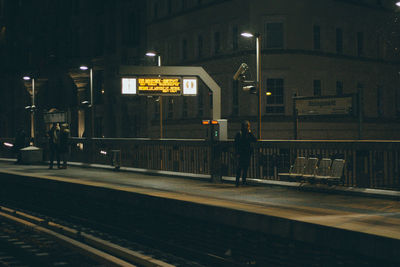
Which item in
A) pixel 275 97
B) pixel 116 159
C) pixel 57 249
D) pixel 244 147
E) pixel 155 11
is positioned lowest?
pixel 57 249

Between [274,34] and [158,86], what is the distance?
1909 cm

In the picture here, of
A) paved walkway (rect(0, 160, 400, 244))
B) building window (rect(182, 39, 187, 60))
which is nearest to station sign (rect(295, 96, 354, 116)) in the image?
paved walkway (rect(0, 160, 400, 244))

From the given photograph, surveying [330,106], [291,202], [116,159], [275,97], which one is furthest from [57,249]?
[275,97]

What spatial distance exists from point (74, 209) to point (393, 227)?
37.7 feet

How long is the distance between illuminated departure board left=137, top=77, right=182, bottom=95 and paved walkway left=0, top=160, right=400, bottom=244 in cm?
304

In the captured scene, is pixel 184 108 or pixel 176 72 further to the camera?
pixel 184 108

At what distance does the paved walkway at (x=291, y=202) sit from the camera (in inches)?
382

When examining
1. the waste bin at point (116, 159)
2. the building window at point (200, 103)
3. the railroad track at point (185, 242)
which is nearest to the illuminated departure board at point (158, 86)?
the waste bin at point (116, 159)

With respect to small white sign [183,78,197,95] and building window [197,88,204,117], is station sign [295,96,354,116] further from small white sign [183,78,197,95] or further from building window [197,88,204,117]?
building window [197,88,204,117]

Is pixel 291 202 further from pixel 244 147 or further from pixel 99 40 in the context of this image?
pixel 99 40

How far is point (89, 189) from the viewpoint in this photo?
1675 centimetres

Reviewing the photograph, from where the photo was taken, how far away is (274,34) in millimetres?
39875

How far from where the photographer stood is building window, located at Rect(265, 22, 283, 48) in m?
39.8

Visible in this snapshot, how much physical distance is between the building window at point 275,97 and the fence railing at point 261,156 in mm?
14974
